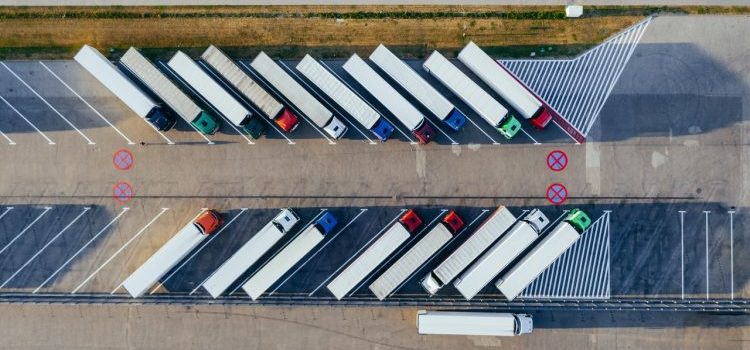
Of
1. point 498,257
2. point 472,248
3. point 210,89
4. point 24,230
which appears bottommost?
point 24,230

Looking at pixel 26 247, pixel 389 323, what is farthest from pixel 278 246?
pixel 26 247

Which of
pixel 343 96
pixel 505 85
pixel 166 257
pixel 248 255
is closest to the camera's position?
pixel 505 85

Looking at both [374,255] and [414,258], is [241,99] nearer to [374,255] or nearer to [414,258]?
[374,255]

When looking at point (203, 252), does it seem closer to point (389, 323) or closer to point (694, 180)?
point (389, 323)

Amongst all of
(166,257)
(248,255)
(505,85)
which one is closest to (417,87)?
(505,85)

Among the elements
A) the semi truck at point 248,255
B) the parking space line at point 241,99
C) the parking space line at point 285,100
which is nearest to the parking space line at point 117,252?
the semi truck at point 248,255

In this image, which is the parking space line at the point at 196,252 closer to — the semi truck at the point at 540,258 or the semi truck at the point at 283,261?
the semi truck at the point at 283,261
